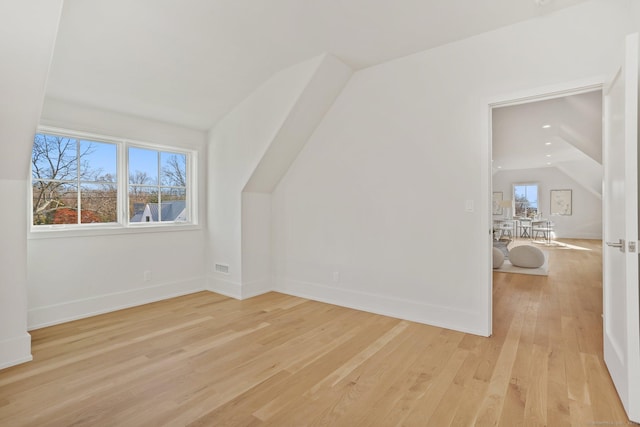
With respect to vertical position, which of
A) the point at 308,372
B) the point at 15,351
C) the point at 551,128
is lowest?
the point at 308,372

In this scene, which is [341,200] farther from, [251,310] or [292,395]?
[292,395]

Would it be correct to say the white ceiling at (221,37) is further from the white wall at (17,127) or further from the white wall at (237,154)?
the white wall at (17,127)

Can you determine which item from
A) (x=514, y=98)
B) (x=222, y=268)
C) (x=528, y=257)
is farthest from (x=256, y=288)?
(x=528, y=257)

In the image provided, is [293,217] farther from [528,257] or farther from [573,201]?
[573,201]

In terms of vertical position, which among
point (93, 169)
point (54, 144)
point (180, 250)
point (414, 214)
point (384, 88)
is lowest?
point (180, 250)

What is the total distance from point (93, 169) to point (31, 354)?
194cm

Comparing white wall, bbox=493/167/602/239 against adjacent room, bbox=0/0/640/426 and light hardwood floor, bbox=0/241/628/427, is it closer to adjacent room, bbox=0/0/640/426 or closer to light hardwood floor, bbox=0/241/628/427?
adjacent room, bbox=0/0/640/426

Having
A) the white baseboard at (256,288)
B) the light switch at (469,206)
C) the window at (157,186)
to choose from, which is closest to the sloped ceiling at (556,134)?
the light switch at (469,206)

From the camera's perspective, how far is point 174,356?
251 cm

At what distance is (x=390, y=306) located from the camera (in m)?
3.42

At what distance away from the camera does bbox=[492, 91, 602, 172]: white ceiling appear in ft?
14.1

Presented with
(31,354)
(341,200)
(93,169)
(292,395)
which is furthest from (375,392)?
(93,169)

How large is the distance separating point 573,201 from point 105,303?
1347cm

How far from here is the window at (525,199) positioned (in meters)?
12.0
